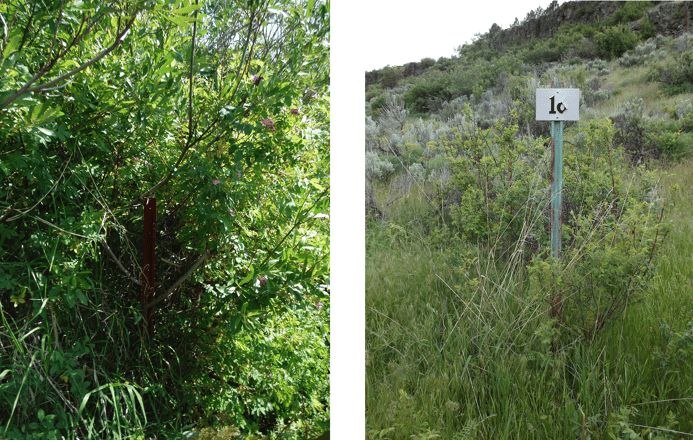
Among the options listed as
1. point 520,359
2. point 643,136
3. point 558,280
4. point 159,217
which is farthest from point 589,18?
point 159,217

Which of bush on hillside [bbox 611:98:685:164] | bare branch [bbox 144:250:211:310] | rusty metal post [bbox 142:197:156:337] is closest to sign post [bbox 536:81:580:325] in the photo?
bush on hillside [bbox 611:98:685:164]

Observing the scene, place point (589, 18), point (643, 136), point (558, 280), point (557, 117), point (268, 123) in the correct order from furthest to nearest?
point (589, 18)
point (643, 136)
point (557, 117)
point (558, 280)
point (268, 123)

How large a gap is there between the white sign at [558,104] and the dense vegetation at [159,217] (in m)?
0.91

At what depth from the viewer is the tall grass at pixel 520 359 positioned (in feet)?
4.95

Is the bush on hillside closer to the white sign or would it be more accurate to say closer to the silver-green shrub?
the white sign

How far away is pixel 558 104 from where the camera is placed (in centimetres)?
173

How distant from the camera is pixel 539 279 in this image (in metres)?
1.74

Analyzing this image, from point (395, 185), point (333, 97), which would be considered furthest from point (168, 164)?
point (395, 185)

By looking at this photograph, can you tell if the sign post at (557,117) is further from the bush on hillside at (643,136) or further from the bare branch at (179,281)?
the bare branch at (179,281)

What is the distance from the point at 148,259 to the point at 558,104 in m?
1.64

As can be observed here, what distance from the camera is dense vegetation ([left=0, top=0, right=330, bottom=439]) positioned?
1043 millimetres

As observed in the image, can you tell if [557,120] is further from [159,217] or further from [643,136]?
[159,217]

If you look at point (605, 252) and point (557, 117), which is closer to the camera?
point (605, 252)

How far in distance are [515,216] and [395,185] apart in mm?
1077
